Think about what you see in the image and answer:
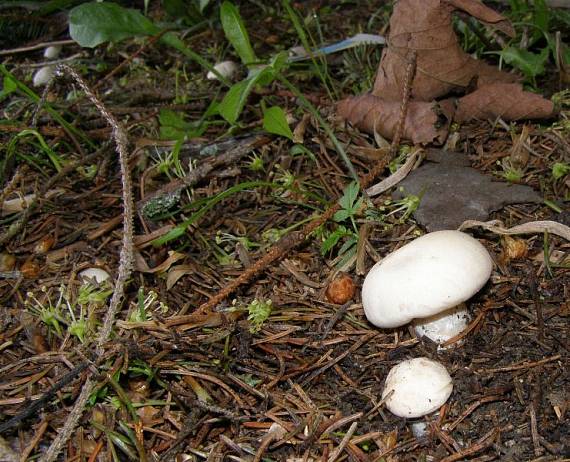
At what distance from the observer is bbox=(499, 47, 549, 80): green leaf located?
8.95 feet

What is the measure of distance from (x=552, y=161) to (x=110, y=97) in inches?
86.9

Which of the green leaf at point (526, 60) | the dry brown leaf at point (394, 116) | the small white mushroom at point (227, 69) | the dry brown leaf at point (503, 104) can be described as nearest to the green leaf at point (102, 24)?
the small white mushroom at point (227, 69)

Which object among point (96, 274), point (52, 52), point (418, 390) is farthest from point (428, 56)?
point (52, 52)

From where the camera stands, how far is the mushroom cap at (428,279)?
175 centimetres

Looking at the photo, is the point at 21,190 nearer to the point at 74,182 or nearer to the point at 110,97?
the point at 74,182

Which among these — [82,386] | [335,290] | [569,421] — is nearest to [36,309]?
[82,386]

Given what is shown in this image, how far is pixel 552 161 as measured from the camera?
243 centimetres

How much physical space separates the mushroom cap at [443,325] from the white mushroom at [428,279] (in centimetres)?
8

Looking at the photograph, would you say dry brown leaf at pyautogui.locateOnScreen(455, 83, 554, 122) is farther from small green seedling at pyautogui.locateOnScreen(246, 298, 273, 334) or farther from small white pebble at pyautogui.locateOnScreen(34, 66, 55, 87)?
small white pebble at pyautogui.locateOnScreen(34, 66, 55, 87)

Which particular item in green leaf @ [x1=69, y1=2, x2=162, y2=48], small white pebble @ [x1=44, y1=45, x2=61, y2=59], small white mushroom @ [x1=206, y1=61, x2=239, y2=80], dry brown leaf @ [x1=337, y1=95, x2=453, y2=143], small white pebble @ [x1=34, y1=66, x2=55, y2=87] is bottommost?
small white pebble @ [x1=44, y1=45, x2=61, y2=59]

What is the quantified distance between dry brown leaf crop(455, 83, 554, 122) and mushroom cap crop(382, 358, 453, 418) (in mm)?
1333

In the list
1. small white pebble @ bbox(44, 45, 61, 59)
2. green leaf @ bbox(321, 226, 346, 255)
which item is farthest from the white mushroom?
small white pebble @ bbox(44, 45, 61, 59)

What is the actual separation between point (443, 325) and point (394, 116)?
102 centimetres

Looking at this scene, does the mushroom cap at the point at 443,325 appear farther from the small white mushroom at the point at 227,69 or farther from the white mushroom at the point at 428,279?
the small white mushroom at the point at 227,69
